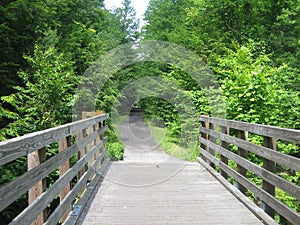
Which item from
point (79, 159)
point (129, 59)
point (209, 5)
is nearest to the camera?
point (79, 159)

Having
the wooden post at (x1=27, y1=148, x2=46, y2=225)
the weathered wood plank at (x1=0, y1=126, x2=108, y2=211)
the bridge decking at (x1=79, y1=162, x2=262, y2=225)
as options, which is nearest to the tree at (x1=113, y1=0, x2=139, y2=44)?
the bridge decking at (x1=79, y1=162, x2=262, y2=225)

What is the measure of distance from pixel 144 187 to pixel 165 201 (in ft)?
2.37

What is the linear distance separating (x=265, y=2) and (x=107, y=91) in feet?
27.6

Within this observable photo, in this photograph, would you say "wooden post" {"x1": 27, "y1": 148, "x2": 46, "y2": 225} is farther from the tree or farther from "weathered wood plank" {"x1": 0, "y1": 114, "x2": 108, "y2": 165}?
the tree

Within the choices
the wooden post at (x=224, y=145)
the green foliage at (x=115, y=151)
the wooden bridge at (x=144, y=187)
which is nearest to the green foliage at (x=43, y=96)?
the green foliage at (x=115, y=151)

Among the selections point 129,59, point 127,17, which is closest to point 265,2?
point 129,59

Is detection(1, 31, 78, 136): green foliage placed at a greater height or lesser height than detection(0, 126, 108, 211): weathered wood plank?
greater

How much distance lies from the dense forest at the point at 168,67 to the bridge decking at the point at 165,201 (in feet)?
5.59

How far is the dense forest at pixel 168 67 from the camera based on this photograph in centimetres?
720

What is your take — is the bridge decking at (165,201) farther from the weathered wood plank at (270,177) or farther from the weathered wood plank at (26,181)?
the weathered wood plank at (26,181)

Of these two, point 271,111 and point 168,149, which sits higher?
point 271,111

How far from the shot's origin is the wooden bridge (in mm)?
2152

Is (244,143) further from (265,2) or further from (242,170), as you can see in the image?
(265,2)

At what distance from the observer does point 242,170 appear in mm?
4121
